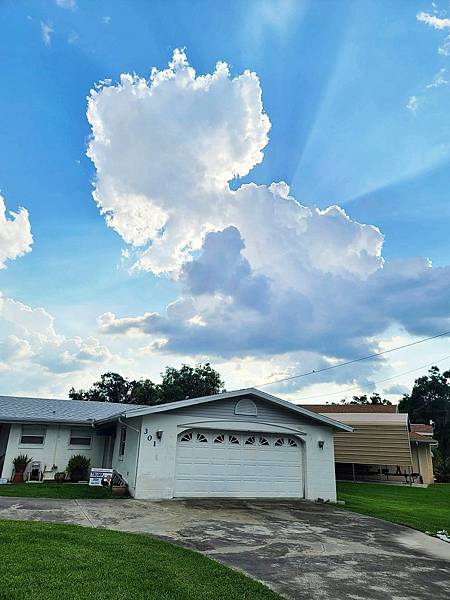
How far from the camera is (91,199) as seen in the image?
1469 cm

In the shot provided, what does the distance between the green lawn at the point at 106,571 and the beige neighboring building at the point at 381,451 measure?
19395 mm

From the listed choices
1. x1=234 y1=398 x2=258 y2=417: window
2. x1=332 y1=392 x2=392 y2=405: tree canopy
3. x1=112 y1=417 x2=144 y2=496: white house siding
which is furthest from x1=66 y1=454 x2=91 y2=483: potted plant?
x1=332 y1=392 x2=392 y2=405: tree canopy

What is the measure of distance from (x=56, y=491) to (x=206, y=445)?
15.3 ft

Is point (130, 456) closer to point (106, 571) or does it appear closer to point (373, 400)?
point (106, 571)

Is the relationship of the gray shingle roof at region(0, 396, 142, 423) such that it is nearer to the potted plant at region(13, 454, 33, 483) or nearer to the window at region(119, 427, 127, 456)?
the window at region(119, 427, 127, 456)

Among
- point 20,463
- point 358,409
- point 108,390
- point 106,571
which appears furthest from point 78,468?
point 108,390

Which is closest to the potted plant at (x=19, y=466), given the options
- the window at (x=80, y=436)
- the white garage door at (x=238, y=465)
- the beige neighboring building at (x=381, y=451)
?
the window at (x=80, y=436)

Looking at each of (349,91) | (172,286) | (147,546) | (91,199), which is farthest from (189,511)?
(349,91)

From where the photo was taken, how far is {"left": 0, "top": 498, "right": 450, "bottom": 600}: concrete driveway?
5.51 metres

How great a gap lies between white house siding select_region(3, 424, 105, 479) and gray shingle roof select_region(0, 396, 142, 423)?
1.80ft

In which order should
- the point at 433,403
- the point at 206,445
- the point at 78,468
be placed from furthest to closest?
the point at 433,403
the point at 78,468
the point at 206,445

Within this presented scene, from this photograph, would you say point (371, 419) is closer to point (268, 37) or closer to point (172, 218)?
point (172, 218)

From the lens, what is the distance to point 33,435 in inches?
635

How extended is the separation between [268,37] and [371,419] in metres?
20.6
